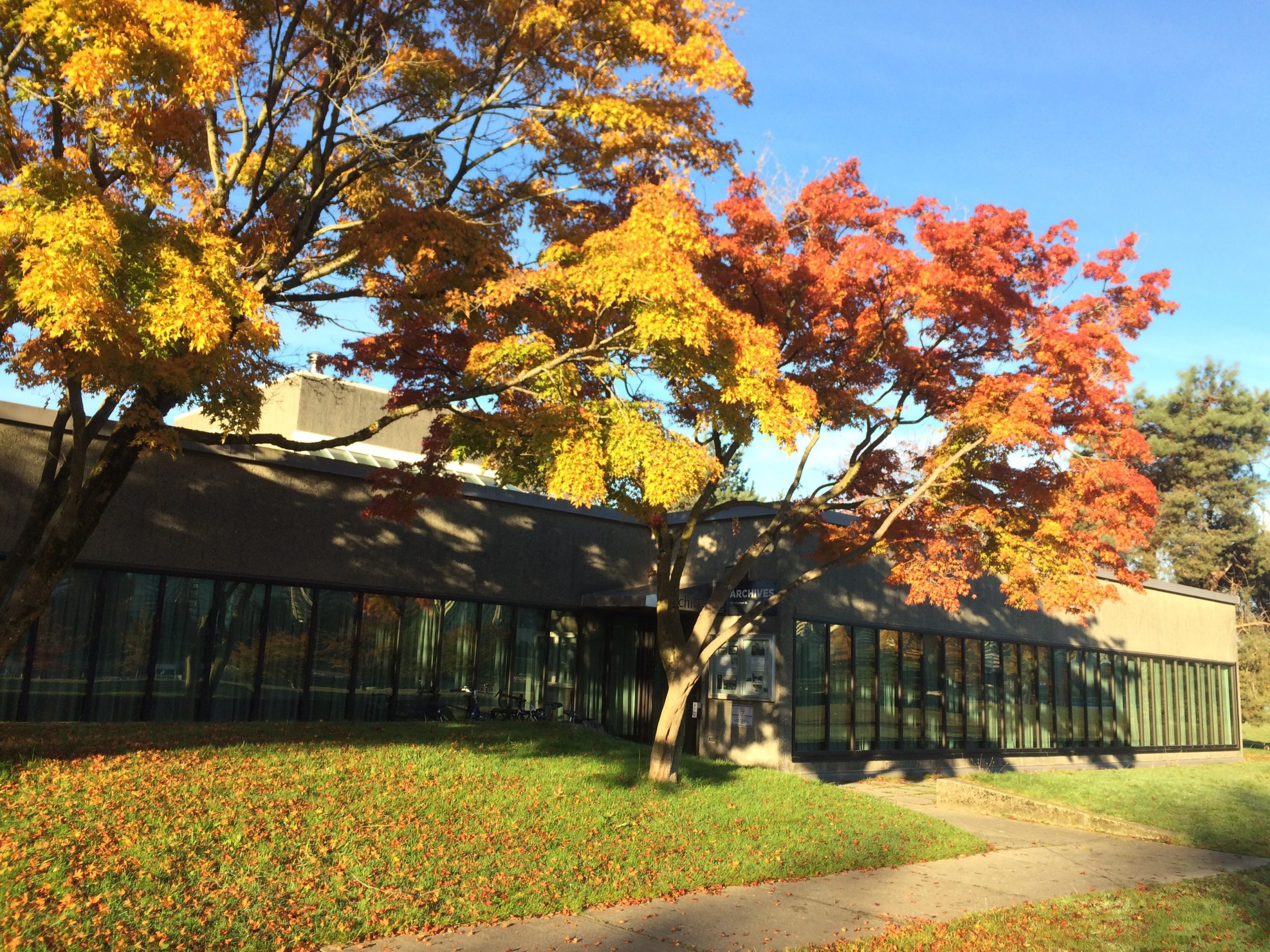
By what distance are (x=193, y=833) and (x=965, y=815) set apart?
1235cm

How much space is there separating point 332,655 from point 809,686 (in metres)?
9.31

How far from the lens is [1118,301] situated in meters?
15.9

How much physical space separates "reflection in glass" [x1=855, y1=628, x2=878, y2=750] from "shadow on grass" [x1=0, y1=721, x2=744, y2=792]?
4644 millimetres

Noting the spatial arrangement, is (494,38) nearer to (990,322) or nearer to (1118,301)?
(990,322)

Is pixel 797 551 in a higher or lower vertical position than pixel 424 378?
A: lower

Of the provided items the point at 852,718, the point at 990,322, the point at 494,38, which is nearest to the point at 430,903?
the point at 494,38

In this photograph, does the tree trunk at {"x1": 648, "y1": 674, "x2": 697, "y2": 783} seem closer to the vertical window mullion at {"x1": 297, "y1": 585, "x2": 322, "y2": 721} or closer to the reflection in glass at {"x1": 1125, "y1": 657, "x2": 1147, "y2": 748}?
the vertical window mullion at {"x1": 297, "y1": 585, "x2": 322, "y2": 721}

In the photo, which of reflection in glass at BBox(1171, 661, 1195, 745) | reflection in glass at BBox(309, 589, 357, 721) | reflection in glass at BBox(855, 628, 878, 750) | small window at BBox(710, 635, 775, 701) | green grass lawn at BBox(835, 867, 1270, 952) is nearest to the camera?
green grass lawn at BBox(835, 867, 1270, 952)

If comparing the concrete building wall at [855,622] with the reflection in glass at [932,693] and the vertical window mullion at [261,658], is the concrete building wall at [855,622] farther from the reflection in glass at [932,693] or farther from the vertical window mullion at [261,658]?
the vertical window mullion at [261,658]

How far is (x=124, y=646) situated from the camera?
50.4 feet

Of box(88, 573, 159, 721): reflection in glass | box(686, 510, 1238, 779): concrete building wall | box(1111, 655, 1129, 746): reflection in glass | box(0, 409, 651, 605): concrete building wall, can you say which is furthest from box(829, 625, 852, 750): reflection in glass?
A: box(88, 573, 159, 721): reflection in glass

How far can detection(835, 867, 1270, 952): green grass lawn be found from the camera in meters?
8.55

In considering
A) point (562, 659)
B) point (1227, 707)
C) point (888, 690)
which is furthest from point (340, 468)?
point (1227, 707)

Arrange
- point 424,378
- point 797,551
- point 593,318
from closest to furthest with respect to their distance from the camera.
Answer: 1. point 593,318
2. point 424,378
3. point 797,551
